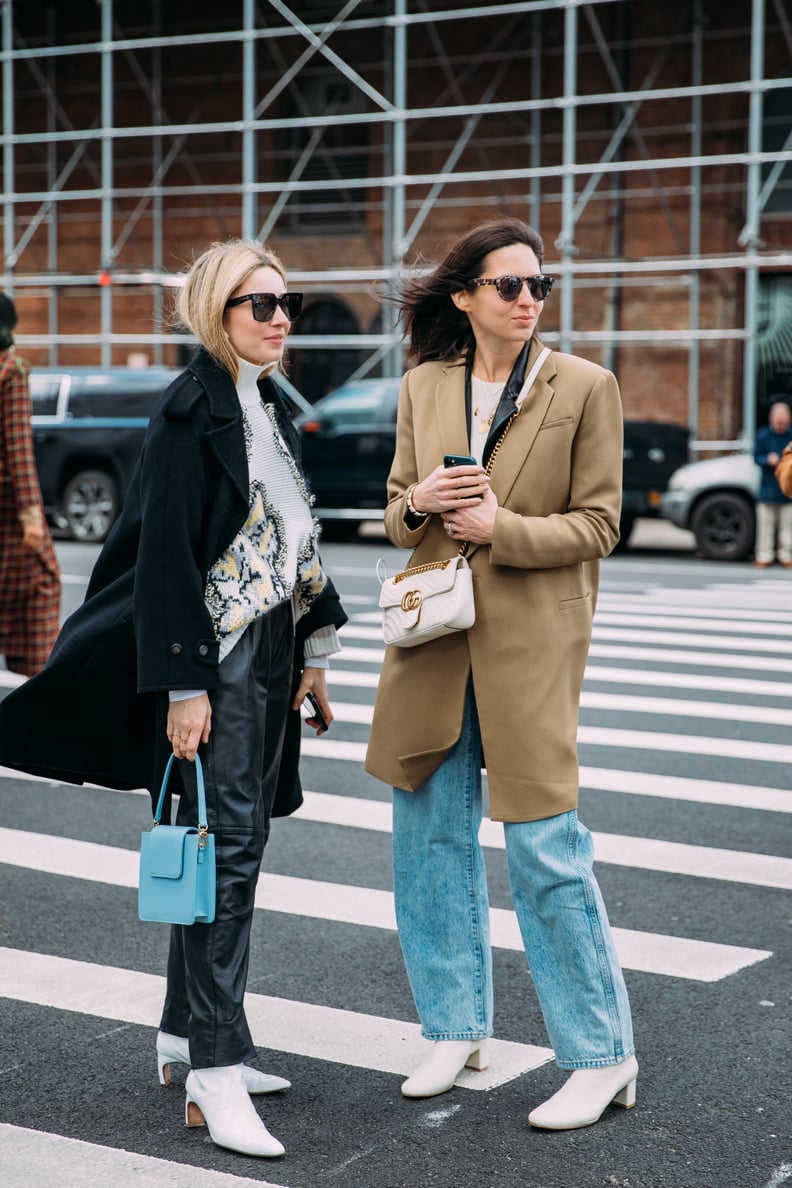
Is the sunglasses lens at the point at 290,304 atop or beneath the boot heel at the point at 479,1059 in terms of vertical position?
atop

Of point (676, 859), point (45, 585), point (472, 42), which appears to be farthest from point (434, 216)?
point (676, 859)

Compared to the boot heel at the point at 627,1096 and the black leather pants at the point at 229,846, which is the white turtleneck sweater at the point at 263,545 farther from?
the boot heel at the point at 627,1096

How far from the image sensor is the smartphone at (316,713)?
3.82m

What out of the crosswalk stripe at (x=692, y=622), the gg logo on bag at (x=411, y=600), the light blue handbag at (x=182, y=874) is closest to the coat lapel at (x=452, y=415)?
the gg logo on bag at (x=411, y=600)

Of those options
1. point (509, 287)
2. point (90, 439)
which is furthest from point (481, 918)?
point (90, 439)

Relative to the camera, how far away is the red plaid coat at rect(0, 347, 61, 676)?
7387 mm

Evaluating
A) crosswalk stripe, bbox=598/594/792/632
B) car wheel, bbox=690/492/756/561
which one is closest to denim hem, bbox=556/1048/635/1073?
crosswalk stripe, bbox=598/594/792/632

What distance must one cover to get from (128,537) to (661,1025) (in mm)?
1822

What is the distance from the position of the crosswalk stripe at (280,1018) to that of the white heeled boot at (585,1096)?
0.25 metres

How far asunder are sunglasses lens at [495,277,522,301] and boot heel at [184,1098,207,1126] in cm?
182

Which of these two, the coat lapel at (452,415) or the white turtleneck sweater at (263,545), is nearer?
the white turtleneck sweater at (263,545)

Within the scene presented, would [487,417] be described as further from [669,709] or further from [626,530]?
[626,530]

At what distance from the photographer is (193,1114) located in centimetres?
345

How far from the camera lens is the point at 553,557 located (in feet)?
11.3
